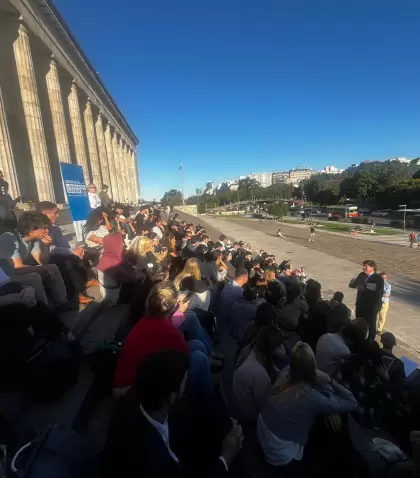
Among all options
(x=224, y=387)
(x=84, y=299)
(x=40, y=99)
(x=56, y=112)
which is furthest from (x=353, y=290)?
(x=40, y=99)

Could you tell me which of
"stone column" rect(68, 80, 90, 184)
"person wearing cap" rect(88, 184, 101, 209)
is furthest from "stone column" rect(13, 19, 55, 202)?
"person wearing cap" rect(88, 184, 101, 209)

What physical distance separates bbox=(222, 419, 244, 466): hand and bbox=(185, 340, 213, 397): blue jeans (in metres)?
0.50

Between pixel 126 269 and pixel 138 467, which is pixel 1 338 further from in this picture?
pixel 126 269

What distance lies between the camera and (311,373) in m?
2.74

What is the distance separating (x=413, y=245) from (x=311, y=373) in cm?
3567

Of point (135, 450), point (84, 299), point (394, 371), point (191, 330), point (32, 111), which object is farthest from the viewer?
point (32, 111)

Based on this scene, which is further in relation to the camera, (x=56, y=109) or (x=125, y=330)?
(x=56, y=109)

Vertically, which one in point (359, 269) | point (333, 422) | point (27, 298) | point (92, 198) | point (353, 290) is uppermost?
point (92, 198)

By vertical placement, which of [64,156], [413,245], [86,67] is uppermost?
[86,67]

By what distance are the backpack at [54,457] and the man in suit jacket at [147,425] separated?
0.28 m

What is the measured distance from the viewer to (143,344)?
2.66 m

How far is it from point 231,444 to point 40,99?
979 inches

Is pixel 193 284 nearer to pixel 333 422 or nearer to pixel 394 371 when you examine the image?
pixel 333 422

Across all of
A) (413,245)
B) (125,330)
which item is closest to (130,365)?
(125,330)
